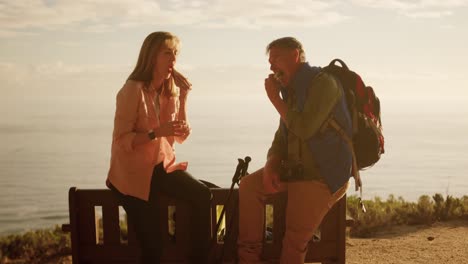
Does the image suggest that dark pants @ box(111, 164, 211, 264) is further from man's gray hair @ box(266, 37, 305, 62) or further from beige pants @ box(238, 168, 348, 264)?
man's gray hair @ box(266, 37, 305, 62)

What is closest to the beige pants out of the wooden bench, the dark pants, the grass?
the wooden bench

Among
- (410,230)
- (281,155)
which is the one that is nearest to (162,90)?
(281,155)

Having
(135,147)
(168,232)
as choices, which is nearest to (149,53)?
(135,147)

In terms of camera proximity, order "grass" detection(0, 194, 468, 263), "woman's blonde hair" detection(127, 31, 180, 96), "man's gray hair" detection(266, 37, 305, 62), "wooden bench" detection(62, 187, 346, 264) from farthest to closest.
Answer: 1. "grass" detection(0, 194, 468, 263)
2. "wooden bench" detection(62, 187, 346, 264)
3. "woman's blonde hair" detection(127, 31, 180, 96)
4. "man's gray hair" detection(266, 37, 305, 62)

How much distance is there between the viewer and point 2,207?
4008 inches

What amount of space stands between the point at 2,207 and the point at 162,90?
105 m

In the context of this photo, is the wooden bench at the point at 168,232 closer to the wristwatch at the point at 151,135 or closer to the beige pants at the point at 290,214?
the beige pants at the point at 290,214

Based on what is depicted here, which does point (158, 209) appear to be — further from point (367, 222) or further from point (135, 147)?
point (367, 222)

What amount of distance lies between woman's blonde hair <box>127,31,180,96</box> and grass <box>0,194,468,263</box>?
4.72 m

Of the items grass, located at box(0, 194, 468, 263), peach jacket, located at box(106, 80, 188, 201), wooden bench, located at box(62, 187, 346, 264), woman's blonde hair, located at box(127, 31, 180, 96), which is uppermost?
woman's blonde hair, located at box(127, 31, 180, 96)

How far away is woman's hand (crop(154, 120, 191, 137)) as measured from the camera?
15.3ft

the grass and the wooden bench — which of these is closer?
the wooden bench

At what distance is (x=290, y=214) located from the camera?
4.85 meters

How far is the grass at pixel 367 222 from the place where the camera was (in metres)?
9.05
